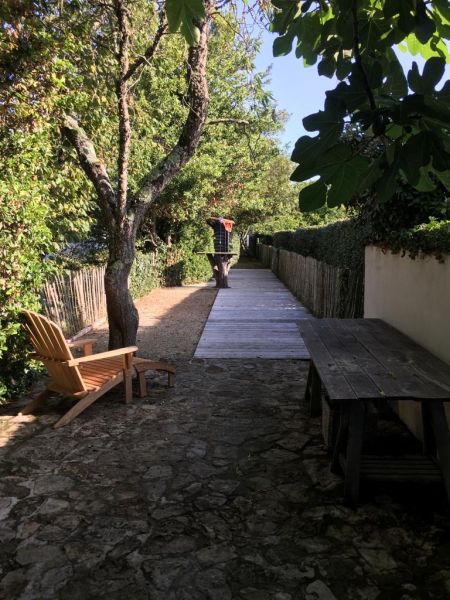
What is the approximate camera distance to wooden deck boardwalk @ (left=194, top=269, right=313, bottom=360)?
24.1 ft

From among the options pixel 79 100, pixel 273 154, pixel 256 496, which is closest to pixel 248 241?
pixel 273 154

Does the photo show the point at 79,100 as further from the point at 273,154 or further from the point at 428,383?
the point at 273,154

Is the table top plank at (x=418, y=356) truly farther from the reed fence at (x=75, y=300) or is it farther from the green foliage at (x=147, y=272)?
the green foliage at (x=147, y=272)

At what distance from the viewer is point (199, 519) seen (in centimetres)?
288

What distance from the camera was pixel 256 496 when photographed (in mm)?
3148

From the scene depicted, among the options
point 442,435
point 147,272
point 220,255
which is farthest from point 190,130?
point 220,255

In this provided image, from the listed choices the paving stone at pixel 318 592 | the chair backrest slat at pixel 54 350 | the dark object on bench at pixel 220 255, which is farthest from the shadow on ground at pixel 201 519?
the dark object on bench at pixel 220 255

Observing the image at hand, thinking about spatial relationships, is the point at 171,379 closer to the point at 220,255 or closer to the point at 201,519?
the point at 201,519

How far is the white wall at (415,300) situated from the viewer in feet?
12.1

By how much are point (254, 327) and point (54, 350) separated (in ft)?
17.8

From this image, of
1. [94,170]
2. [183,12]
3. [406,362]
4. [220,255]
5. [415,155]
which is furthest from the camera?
[220,255]

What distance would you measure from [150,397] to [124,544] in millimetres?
2654

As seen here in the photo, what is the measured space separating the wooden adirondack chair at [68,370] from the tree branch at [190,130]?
192cm

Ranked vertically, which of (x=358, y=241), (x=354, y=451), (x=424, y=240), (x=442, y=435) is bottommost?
(x=354, y=451)
